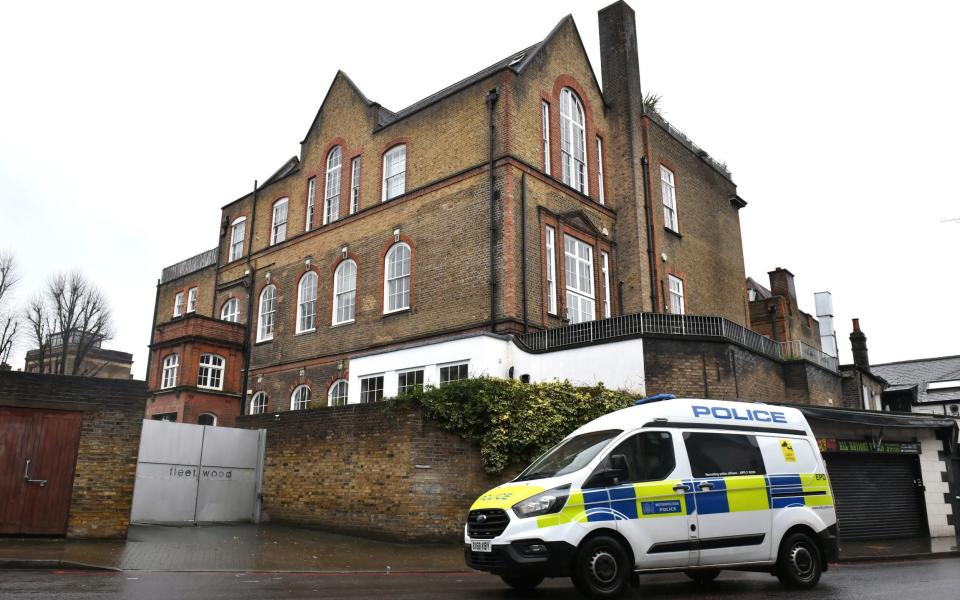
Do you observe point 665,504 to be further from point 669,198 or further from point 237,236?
point 237,236

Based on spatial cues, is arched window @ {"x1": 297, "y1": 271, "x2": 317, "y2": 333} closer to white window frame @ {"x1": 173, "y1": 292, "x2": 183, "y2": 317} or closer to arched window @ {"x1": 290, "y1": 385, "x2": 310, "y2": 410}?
arched window @ {"x1": 290, "y1": 385, "x2": 310, "y2": 410}

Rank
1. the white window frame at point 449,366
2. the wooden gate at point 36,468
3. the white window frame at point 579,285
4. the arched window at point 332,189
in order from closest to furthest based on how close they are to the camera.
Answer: the wooden gate at point 36,468, the white window frame at point 449,366, the white window frame at point 579,285, the arched window at point 332,189

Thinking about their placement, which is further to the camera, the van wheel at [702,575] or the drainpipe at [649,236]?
the drainpipe at [649,236]

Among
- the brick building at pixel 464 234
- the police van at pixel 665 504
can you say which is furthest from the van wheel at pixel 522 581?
the brick building at pixel 464 234

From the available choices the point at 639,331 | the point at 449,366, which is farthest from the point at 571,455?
the point at 449,366

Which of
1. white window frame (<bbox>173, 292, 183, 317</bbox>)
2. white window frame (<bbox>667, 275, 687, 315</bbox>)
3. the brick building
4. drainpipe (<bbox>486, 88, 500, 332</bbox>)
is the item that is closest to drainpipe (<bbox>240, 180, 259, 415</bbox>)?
the brick building

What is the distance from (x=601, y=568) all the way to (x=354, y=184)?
21.4 meters

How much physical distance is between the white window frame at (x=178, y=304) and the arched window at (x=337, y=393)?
1480cm

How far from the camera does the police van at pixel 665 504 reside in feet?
25.7

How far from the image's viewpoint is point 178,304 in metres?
36.5

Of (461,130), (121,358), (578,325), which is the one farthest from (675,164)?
(121,358)

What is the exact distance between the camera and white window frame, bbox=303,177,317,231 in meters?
28.7

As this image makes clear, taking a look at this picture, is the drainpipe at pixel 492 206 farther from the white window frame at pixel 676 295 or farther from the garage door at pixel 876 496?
the garage door at pixel 876 496

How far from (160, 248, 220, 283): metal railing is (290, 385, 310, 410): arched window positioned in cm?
1053
